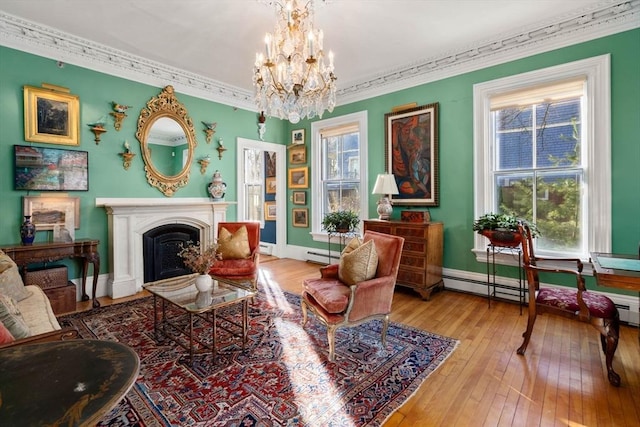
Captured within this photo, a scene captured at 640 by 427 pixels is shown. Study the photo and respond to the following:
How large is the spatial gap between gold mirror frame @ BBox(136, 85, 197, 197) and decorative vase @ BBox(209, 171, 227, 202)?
393mm

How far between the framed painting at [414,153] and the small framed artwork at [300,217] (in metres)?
1.96

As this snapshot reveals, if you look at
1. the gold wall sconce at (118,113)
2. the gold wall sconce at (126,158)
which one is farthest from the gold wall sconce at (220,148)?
the gold wall sconce at (118,113)

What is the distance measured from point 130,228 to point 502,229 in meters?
4.61

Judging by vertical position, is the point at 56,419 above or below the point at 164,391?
above

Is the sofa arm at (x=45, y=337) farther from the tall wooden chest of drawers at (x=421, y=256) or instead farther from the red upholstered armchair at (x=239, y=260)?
the tall wooden chest of drawers at (x=421, y=256)

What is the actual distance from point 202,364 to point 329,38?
145 inches

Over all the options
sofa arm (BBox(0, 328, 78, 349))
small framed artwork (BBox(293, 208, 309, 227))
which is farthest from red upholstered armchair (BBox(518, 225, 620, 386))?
small framed artwork (BBox(293, 208, 309, 227))

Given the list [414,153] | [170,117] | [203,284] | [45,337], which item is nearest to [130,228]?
[170,117]

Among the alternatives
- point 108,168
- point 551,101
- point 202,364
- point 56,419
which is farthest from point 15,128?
point 551,101

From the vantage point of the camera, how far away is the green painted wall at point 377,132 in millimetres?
3061

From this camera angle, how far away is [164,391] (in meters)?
2.04

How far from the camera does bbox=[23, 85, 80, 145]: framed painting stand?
3516mm

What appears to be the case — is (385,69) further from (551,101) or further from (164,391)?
(164,391)

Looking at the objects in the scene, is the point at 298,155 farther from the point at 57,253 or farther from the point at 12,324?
the point at 12,324
